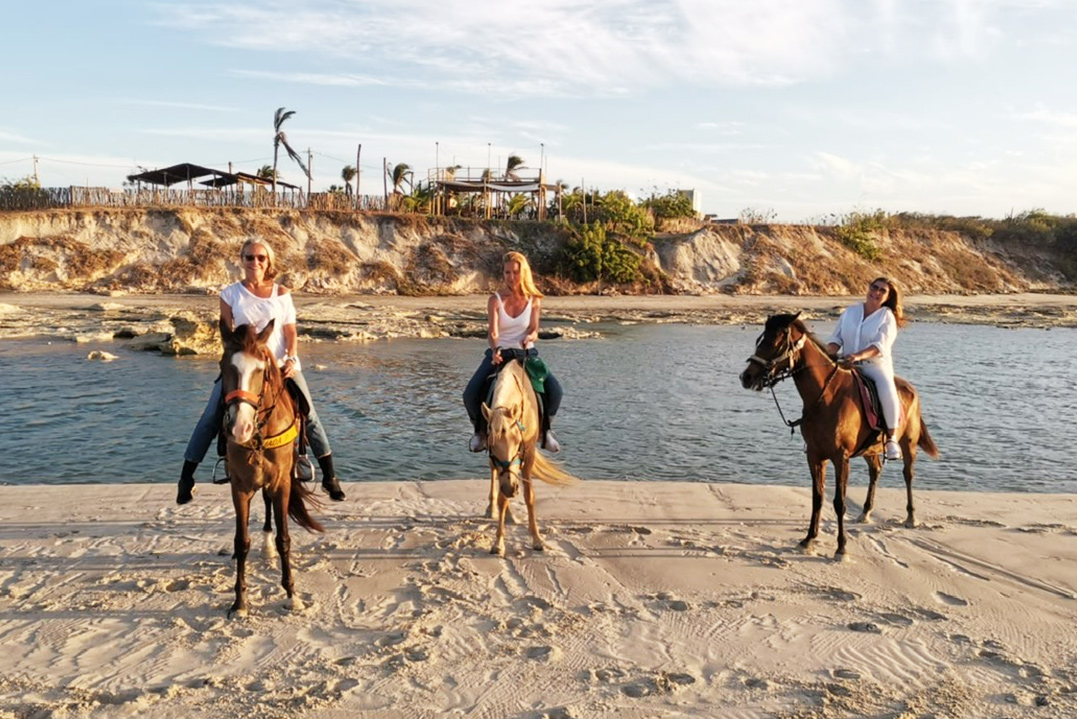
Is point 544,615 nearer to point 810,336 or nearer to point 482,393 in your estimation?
point 482,393

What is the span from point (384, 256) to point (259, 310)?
4124 cm

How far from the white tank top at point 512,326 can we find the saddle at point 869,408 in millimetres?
3014

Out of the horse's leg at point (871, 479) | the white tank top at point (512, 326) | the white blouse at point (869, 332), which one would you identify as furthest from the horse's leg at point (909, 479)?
the white tank top at point (512, 326)

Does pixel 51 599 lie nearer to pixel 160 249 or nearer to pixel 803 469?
pixel 803 469

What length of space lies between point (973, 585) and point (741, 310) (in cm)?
3598

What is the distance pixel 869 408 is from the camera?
7.06m

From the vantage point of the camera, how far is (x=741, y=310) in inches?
1614

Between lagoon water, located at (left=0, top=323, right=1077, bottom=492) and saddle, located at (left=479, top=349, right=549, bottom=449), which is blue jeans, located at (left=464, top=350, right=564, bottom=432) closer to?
saddle, located at (left=479, top=349, right=549, bottom=449)

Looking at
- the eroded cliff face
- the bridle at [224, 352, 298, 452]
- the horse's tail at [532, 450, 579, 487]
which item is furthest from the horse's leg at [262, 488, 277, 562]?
the eroded cliff face

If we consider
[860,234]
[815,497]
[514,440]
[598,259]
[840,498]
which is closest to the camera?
[514,440]

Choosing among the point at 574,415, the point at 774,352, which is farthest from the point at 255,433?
the point at 574,415

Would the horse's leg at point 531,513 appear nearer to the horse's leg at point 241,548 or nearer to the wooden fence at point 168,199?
the horse's leg at point 241,548

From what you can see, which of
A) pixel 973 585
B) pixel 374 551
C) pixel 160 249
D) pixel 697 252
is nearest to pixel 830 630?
pixel 973 585

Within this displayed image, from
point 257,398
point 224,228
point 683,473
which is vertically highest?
point 224,228
